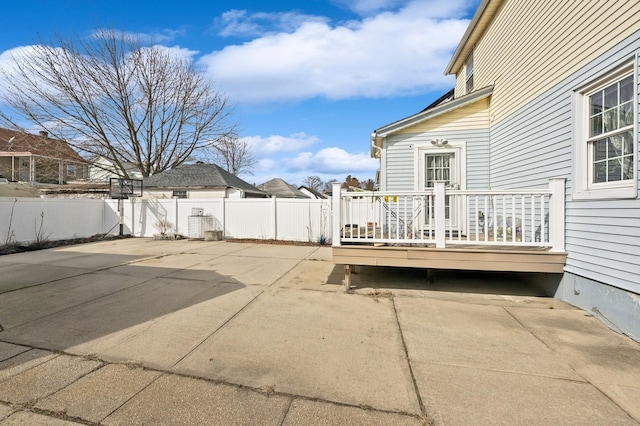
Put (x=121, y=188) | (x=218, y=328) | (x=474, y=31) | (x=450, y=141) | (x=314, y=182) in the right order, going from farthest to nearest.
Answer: (x=314, y=182)
(x=121, y=188)
(x=474, y=31)
(x=450, y=141)
(x=218, y=328)

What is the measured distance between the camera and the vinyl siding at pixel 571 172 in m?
3.31

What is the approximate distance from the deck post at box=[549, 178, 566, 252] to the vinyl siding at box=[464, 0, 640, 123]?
1.58m

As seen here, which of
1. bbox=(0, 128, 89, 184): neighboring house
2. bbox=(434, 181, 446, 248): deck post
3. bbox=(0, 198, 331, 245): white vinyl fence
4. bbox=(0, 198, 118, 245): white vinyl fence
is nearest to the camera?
bbox=(434, 181, 446, 248): deck post

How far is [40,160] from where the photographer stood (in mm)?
18516

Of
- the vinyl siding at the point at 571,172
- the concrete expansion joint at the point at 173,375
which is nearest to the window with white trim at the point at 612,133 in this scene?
the vinyl siding at the point at 571,172

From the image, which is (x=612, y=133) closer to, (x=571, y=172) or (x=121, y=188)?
(x=571, y=172)

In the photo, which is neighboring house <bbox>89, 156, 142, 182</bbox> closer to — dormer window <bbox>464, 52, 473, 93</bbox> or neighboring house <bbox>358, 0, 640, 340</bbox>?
neighboring house <bbox>358, 0, 640, 340</bbox>

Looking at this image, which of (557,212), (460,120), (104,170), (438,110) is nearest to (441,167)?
(460,120)

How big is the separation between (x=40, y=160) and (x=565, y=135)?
82.8ft

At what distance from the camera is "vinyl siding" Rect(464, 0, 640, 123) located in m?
3.59

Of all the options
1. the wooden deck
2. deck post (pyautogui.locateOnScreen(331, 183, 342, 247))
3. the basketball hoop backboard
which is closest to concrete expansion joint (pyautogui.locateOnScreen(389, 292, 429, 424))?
the wooden deck

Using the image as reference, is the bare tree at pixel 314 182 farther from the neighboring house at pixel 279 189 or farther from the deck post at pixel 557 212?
the deck post at pixel 557 212

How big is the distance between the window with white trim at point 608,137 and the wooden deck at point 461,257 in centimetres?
101

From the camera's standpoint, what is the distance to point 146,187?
16.0 metres
